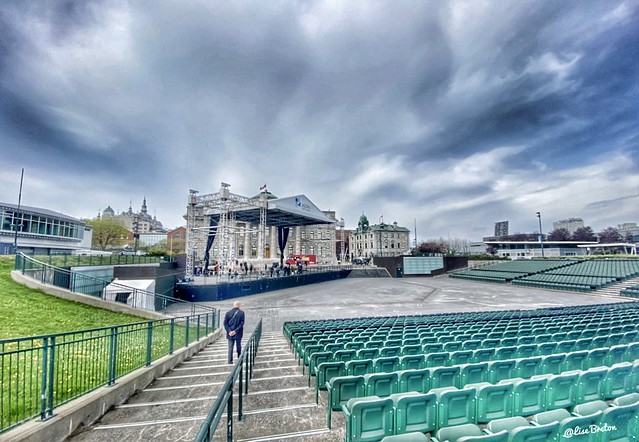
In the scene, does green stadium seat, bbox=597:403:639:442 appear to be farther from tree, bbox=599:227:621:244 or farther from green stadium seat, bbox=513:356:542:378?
tree, bbox=599:227:621:244

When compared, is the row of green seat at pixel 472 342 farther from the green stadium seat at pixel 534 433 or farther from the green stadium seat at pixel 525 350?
the green stadium seat at pixel 534 433

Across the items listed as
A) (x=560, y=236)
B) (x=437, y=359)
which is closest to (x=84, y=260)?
(x=437, y=359)

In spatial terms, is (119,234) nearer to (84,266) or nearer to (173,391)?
(84,266)

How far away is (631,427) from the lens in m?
2.92

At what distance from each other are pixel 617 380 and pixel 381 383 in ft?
11.8

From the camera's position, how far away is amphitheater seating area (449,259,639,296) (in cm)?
2809

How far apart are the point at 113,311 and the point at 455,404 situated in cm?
1573

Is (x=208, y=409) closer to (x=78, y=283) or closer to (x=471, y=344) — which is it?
(x=471, y=344)

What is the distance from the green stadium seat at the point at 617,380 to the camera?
4.31m

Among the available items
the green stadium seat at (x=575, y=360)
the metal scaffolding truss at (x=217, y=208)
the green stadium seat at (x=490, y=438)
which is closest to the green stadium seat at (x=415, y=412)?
the green stadium seat at (x=490, y=438)

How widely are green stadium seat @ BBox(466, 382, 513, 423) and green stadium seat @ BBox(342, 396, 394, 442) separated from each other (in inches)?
49.7

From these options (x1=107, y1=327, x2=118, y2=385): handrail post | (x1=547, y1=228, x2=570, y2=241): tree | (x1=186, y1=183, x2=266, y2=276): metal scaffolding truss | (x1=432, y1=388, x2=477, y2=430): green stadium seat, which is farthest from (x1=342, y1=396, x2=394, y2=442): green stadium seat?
(x1=547, y1=228, x2=570, y2=241): tree

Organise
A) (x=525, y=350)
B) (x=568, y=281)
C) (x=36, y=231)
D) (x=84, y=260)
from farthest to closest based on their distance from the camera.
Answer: (x=36, y=231), (x=568, y=281), (x=84, y=260), (x=525, y=350)

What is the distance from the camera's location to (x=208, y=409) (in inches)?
179
